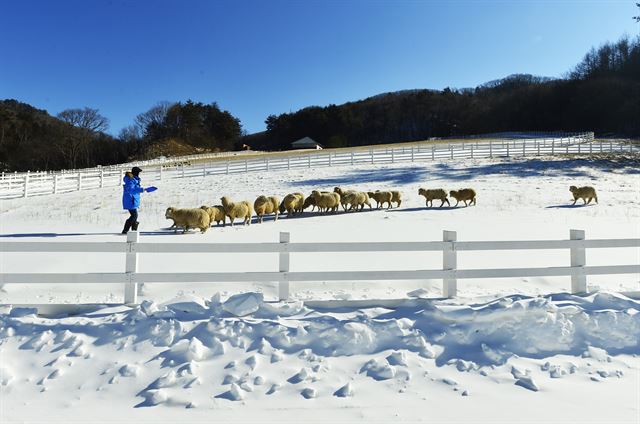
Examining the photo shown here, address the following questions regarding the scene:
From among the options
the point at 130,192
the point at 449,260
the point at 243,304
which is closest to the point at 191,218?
the point at 130,192

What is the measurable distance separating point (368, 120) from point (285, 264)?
4609 inches

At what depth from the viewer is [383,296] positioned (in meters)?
6.36

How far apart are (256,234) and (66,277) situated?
22.5 ft

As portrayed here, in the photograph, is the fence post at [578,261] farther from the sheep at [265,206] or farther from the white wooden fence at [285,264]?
the sheep at [265,206]

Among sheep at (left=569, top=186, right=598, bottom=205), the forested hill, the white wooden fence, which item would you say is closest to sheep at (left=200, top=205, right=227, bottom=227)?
the white wooden fence

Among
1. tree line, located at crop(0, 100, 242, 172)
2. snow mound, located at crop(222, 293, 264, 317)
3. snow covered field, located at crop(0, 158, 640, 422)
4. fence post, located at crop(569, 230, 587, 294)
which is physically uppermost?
tree line, located at crop(0, 100, 242, 172)

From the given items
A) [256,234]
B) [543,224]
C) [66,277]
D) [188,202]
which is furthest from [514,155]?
[66,277]

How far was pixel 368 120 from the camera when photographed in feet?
389

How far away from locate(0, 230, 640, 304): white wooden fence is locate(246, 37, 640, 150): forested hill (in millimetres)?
85820

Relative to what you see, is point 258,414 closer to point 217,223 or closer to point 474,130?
point 217,223

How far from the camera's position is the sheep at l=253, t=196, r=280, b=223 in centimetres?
1420

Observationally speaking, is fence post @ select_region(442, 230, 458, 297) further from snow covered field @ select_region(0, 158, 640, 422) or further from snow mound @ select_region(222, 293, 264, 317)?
snow mound @ select_region(222, 293, 264, 317)

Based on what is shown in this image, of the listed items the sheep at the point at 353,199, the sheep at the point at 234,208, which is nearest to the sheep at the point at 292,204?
the sheep at the point at 353,199

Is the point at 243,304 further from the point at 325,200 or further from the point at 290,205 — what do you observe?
the point at 325,200
